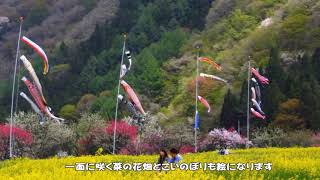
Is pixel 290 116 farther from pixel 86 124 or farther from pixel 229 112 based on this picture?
pixel 86 124

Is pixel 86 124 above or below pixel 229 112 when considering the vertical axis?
below

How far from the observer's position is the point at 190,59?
9588cm

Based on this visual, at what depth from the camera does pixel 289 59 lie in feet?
249

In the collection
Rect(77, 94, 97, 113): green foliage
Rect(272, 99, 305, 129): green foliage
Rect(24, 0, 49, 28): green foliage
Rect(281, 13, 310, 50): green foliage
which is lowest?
Rect(77, 94, 97, 113): green foliage

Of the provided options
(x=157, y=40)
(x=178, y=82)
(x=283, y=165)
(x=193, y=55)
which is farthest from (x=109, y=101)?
(x=283, y=165)

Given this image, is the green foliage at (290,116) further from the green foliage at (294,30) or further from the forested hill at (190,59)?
the green foliage at (294,30)

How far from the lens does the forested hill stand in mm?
68550

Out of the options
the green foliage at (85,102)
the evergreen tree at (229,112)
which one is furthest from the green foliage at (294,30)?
the green foliage at (85,102)

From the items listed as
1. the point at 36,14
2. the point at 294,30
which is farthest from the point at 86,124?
the point at 36,14

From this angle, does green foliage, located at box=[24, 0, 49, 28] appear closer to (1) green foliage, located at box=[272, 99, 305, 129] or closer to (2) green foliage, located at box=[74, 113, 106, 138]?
(2) green foliage, located at box=[74, 113, 106, 138]

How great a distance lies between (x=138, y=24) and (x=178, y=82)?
1398 inches

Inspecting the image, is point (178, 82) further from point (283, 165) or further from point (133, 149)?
point (283, 165)

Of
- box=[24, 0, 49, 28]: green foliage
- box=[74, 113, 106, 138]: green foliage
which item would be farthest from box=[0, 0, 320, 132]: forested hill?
box=[24, 0, 49, 28]: green foliage

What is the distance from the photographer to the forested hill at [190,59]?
2699 inches
